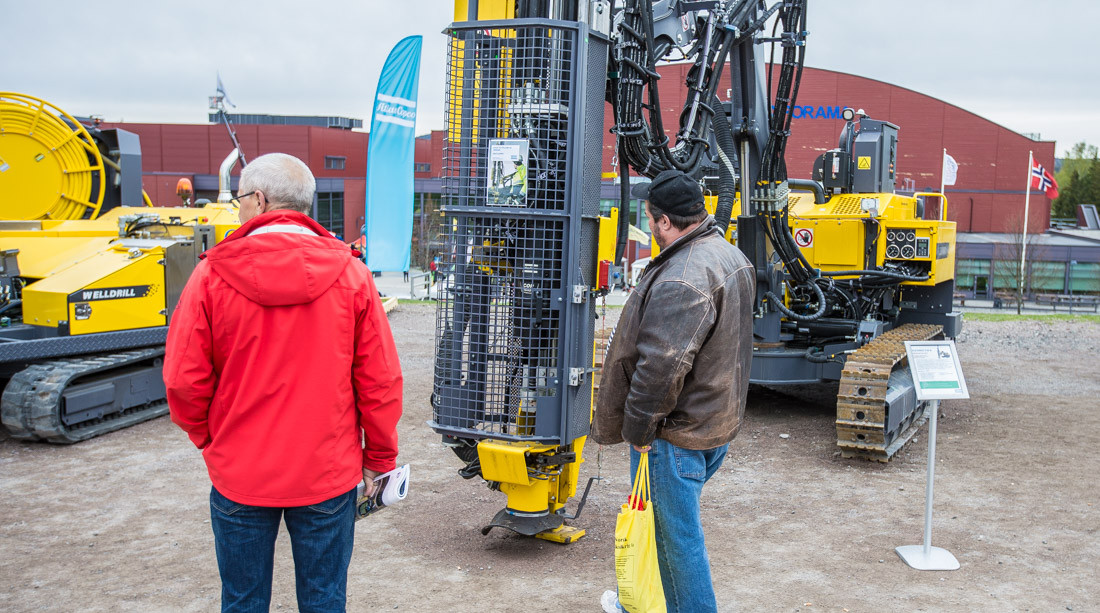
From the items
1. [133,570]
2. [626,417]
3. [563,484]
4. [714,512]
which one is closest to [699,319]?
[626,417]

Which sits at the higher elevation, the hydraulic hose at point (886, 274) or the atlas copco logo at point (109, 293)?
the hydraulic hose at point (886, 274)

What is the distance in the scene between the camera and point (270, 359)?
286 centimetres

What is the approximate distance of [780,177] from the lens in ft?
26.9

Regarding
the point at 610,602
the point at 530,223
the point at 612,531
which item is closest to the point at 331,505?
the point at 610,602

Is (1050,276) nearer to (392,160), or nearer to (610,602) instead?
(392,160)

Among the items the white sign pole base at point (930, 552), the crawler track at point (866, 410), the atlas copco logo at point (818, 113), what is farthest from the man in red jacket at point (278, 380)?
the atlas copco logo at point (818, 113)

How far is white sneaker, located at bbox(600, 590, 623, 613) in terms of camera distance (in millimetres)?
4391

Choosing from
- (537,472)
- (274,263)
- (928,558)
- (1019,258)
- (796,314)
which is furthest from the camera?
(1019,258)

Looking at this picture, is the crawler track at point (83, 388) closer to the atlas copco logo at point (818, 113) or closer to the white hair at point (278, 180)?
the white hair at point (278, 180)

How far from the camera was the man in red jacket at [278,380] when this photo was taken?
2.85 m

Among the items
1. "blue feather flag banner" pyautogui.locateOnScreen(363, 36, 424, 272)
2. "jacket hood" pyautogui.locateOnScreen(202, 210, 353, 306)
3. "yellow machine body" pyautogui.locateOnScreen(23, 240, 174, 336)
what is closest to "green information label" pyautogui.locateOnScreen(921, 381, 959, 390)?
"jacket hood" pyautogui.locateOnScreen(202, 210, 353, 306)

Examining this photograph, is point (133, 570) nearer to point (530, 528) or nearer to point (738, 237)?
point (530, 528)

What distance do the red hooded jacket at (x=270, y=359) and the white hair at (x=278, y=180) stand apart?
0.21 ft

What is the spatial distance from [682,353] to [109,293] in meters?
6.52
